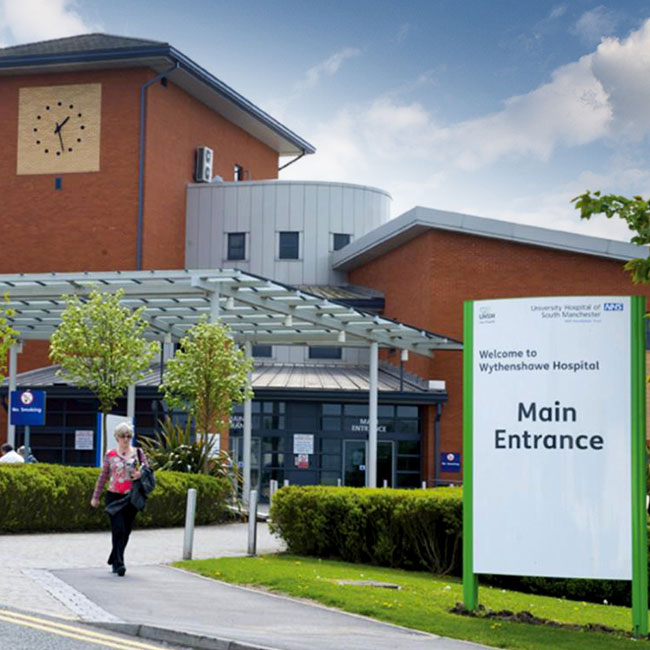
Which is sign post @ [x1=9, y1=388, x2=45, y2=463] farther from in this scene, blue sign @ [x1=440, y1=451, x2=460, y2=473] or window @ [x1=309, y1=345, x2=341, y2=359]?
window @ [x1=309, y1=345, x2=341, y2=359]

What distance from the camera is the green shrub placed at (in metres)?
15.2

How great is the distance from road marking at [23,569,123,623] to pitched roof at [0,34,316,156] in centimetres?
3012

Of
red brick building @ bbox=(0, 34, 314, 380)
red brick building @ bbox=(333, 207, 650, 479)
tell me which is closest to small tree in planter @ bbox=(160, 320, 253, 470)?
red brick building @ bbox=(333, 207, 650, 479)

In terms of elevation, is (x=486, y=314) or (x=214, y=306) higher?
(x=214, y=306)

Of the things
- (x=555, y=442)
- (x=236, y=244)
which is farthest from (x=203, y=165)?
(x=555, y=442)

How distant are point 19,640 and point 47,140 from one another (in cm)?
3549

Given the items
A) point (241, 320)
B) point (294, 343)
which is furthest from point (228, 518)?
point (294, 343)

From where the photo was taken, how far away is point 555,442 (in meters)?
10.9

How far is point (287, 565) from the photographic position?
14.6 m

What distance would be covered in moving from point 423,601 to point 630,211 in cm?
408

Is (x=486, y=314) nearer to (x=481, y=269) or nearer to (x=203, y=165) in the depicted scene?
(x=481, y=269)

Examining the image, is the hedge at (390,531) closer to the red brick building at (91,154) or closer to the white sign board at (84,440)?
the white sign board at (84,440)

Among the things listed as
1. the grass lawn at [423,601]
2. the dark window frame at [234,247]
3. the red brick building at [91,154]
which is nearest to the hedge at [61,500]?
the grass lawn at [423,601]

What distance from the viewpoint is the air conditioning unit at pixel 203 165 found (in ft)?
147
